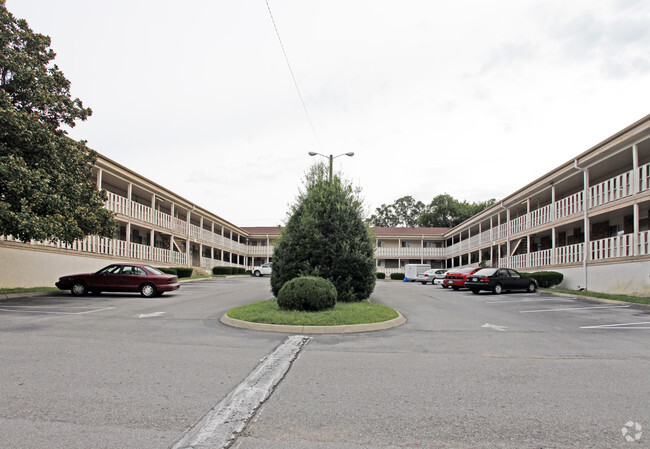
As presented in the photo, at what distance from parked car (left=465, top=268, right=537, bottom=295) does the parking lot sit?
11.7 m

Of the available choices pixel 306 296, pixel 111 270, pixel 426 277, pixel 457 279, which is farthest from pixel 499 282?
pixel 111 270

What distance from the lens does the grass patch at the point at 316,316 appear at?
1035 centimetres

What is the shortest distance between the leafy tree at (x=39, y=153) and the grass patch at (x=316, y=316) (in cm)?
719

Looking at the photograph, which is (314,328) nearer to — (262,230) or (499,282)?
(499,282)

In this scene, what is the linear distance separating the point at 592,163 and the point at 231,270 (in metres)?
33.2

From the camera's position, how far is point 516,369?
6.48 m

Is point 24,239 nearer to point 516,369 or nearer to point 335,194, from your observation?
point 335,194

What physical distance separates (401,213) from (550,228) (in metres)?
67.6

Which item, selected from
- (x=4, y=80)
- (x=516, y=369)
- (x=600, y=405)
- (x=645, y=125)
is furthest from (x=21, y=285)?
(x=645, y=125)

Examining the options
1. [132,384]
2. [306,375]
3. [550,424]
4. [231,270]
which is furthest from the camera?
[231,270]

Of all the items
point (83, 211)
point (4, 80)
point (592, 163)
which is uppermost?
point (4, 80)

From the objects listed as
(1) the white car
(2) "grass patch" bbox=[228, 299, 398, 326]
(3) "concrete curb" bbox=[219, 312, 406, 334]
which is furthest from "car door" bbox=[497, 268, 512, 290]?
(1) the white car

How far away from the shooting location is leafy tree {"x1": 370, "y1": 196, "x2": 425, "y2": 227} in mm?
93500

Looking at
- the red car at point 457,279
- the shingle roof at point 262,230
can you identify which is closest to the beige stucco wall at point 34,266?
the red car at point 457,279
